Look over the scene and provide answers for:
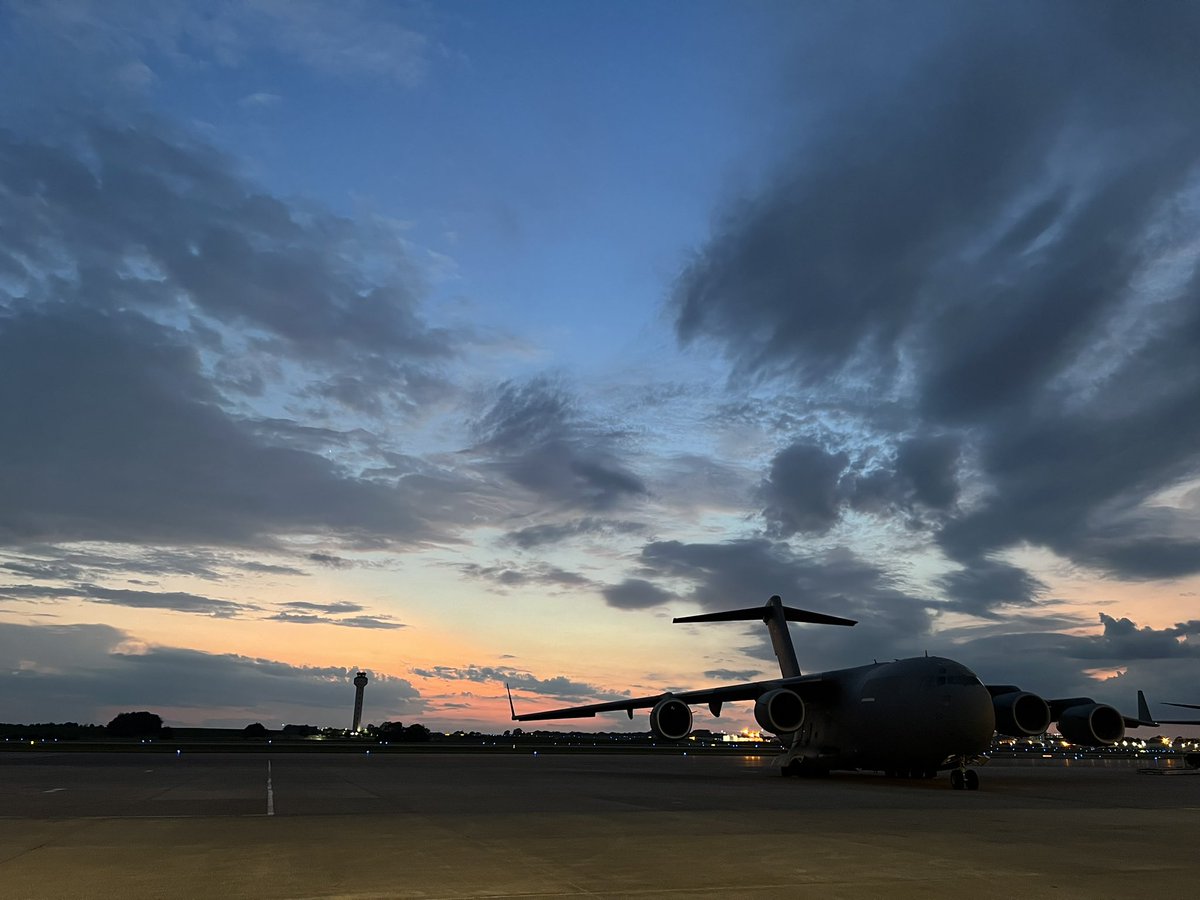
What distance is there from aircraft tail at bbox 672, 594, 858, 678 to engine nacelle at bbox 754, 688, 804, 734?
777 cm

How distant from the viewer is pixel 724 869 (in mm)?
9672

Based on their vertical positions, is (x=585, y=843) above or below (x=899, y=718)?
below

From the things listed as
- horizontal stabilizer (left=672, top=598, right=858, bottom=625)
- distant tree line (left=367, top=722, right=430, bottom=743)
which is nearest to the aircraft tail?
horizontal stabilizer (left=672, top=598, right=858, bottom=625)

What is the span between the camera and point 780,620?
39.2 metres

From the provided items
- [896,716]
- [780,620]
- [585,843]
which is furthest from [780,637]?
[585,843]

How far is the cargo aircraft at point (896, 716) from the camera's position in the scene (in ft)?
80.2

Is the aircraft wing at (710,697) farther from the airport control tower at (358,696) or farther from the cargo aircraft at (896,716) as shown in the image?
the airport control tower at (358,696)

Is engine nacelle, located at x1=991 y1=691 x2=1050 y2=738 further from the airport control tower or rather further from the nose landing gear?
the airport control tower

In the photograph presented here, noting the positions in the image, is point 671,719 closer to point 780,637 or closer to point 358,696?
point 780,637

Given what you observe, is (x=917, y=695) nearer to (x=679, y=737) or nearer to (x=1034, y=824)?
(x=679, y=737)

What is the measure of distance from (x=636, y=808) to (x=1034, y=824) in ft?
22.2

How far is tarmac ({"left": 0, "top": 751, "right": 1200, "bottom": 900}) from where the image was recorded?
8648mm

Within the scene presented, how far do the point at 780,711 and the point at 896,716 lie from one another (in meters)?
4.70

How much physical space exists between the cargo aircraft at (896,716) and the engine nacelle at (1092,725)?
0.03 m
